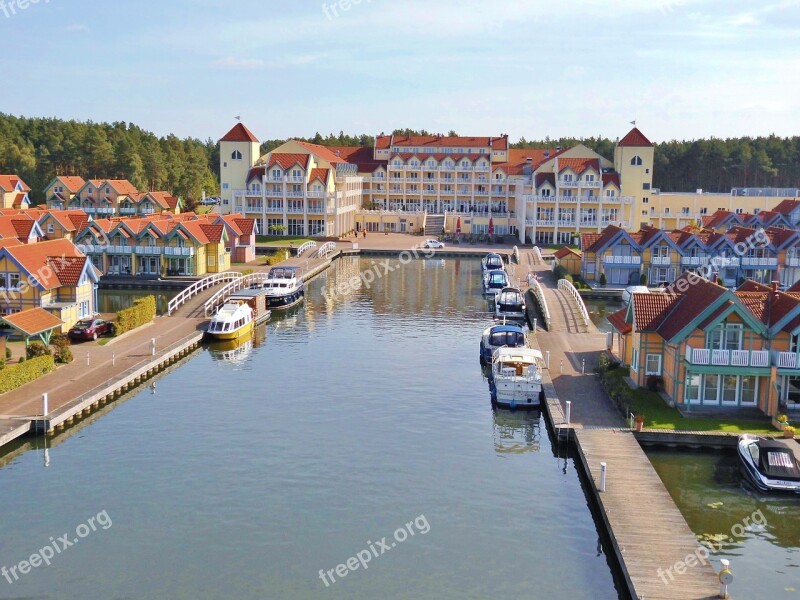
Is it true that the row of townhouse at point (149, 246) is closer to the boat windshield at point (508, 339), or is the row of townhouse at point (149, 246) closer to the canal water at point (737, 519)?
the boat windshield at point (508, 339)

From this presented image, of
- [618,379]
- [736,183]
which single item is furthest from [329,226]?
[736,183]

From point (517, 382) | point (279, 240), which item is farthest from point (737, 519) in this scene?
point (279, 240)

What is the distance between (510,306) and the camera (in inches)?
2288

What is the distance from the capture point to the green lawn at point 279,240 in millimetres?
97562

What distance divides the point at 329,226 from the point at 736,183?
79.6 meters

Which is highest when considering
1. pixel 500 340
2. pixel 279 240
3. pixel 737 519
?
pixel 279 240

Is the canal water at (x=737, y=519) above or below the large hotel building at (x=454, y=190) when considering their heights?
below

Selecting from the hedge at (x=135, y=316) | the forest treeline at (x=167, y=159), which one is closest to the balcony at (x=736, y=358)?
the hedge at (x=135, y=316)

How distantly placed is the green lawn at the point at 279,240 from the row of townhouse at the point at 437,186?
139 centimetres

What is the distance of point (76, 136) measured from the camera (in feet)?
448

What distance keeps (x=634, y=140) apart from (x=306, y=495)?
8439 cm

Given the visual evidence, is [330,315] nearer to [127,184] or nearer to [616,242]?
[616,242]

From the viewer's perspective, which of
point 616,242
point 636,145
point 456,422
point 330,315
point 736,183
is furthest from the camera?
point 736,183

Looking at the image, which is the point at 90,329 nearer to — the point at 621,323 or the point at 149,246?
the point at 149,246
